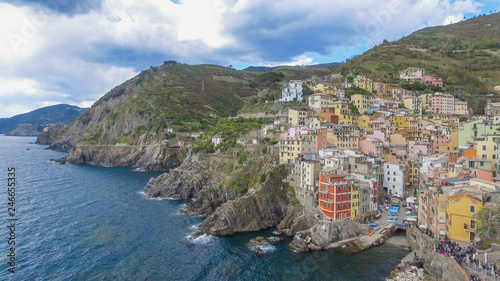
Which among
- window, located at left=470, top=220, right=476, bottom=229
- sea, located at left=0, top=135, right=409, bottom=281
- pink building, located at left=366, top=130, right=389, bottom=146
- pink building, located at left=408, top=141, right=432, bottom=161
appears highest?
pink building, located at left=366, top=130, right=389, bottom=146

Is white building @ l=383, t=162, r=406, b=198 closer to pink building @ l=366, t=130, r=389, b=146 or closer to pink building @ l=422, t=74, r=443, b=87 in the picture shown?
pink building @ l=366, t=130, r=389, b=146

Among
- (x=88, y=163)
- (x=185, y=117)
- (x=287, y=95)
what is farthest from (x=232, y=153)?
(x=88, y=163)

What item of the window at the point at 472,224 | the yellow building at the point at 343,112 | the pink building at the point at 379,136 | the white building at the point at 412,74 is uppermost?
the white building at the point at 412,74

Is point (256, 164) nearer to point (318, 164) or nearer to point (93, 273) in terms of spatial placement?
point (318, 164)

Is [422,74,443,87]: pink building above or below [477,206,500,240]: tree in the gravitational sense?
above

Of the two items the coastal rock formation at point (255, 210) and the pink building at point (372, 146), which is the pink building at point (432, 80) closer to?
the pink building at point (372, 146)

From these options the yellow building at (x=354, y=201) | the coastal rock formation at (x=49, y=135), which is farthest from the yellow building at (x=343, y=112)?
the coastal rock formation at (x=49, y=135)

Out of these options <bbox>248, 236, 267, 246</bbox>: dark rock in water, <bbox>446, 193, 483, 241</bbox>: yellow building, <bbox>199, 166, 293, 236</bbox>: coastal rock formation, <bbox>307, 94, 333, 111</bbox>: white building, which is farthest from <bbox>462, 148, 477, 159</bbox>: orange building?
<bbox>307, 94, 333, 111</bbox>: white building
